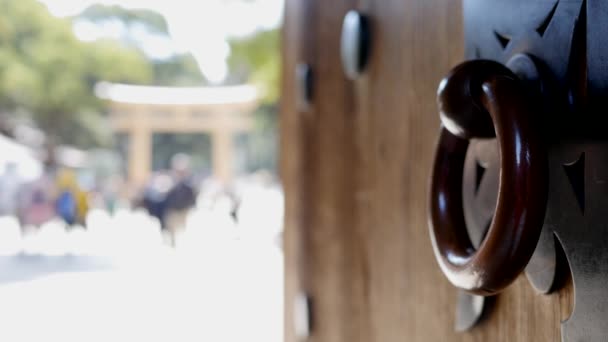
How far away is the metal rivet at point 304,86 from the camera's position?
66 cm

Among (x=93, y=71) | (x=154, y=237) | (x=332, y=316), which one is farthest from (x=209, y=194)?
(x=332, y=316)

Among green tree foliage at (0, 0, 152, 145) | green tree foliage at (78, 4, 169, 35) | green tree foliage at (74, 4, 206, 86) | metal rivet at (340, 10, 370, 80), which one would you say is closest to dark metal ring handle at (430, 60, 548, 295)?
metal rivet at (340, 10, 370, 80)

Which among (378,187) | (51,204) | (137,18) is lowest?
(51,204)

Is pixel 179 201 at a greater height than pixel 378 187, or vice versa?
pixel 378 187

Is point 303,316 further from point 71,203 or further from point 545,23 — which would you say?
point 71,203

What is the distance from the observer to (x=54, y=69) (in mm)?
10336

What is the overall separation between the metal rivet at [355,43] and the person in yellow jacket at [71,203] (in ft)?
16.5

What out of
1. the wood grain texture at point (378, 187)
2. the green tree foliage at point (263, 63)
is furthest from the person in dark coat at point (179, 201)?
the wood grain texture at point (378, 187)

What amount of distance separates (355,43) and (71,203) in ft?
16.8

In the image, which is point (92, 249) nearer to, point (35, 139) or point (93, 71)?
point (93, 71)

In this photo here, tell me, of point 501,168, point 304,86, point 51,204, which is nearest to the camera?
point 501,168

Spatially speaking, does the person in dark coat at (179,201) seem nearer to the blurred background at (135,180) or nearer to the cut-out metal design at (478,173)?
the blurred background at (135,180)

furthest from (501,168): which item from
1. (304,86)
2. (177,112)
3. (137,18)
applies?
(137,18)

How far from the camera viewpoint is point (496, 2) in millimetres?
310
